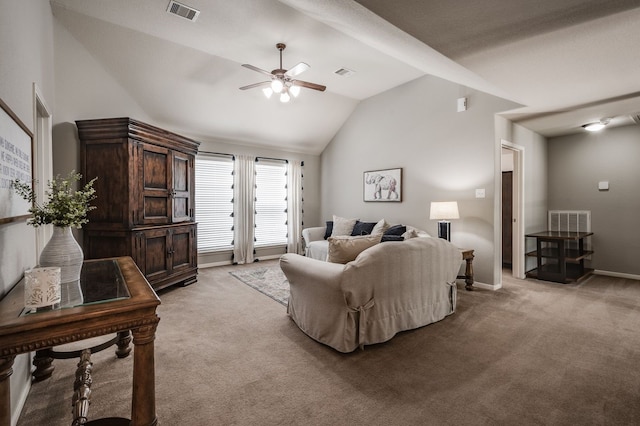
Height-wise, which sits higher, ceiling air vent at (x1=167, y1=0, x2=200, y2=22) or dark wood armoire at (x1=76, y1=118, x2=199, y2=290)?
ceiling air vent at (x1=167, y1=0, x2=200, y2=22)

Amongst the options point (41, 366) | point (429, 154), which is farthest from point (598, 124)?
point (41, 366)

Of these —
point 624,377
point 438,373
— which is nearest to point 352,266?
point 438,373

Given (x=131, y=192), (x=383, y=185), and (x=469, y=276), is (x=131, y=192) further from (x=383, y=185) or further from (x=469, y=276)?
(x=469, y=276)

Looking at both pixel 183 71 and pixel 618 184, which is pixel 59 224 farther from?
pixel 618 184

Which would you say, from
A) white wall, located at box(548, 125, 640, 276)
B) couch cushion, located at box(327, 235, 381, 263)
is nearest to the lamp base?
couch cushion, located at box(327, 235, 381, 263)

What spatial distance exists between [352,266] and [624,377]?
1964 millimetres

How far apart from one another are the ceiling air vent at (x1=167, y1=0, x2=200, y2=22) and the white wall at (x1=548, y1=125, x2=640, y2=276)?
6.10m

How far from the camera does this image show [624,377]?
6.79 ft

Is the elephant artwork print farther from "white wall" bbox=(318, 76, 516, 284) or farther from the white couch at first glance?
the white couch

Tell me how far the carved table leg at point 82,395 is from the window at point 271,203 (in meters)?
4.82

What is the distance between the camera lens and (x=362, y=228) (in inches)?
219

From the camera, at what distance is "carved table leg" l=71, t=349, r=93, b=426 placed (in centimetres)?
123

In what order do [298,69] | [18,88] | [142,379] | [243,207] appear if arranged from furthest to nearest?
1. [243,207]
2. [298,69]
3. [18,88]
4. [142,379]

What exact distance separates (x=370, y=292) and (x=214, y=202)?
4.22m
